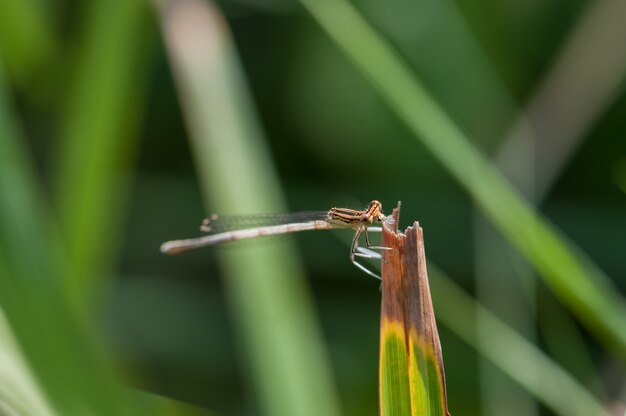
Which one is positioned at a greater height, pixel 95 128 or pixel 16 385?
pixel 95 128

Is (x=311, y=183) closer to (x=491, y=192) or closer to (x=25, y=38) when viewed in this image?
(x=25, y=38)

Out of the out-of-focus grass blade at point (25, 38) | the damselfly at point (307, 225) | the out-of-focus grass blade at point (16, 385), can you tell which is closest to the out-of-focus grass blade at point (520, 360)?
the damselfly at point (307, 225)

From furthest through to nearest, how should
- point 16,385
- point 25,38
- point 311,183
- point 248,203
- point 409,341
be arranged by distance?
point 311,183 → point 25,38 → point 248,203 → point 16,385 → point 409,341

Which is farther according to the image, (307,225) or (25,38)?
(25,38)

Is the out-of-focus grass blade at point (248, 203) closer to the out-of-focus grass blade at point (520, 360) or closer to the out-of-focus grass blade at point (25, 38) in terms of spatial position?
the out-of-focus grass blade at point (520, 360)

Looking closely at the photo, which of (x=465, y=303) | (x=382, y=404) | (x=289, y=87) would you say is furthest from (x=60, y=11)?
(x=382, y=404)

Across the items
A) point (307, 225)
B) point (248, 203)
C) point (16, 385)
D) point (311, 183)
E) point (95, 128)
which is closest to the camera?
point (16, 385)

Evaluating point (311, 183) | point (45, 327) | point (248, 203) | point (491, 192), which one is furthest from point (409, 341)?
point (311, 183)

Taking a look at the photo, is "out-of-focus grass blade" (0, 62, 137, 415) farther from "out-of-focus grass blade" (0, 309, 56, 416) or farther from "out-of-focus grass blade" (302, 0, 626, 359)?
"out-of-focus grass blade" (302, 0, 626, 359)
